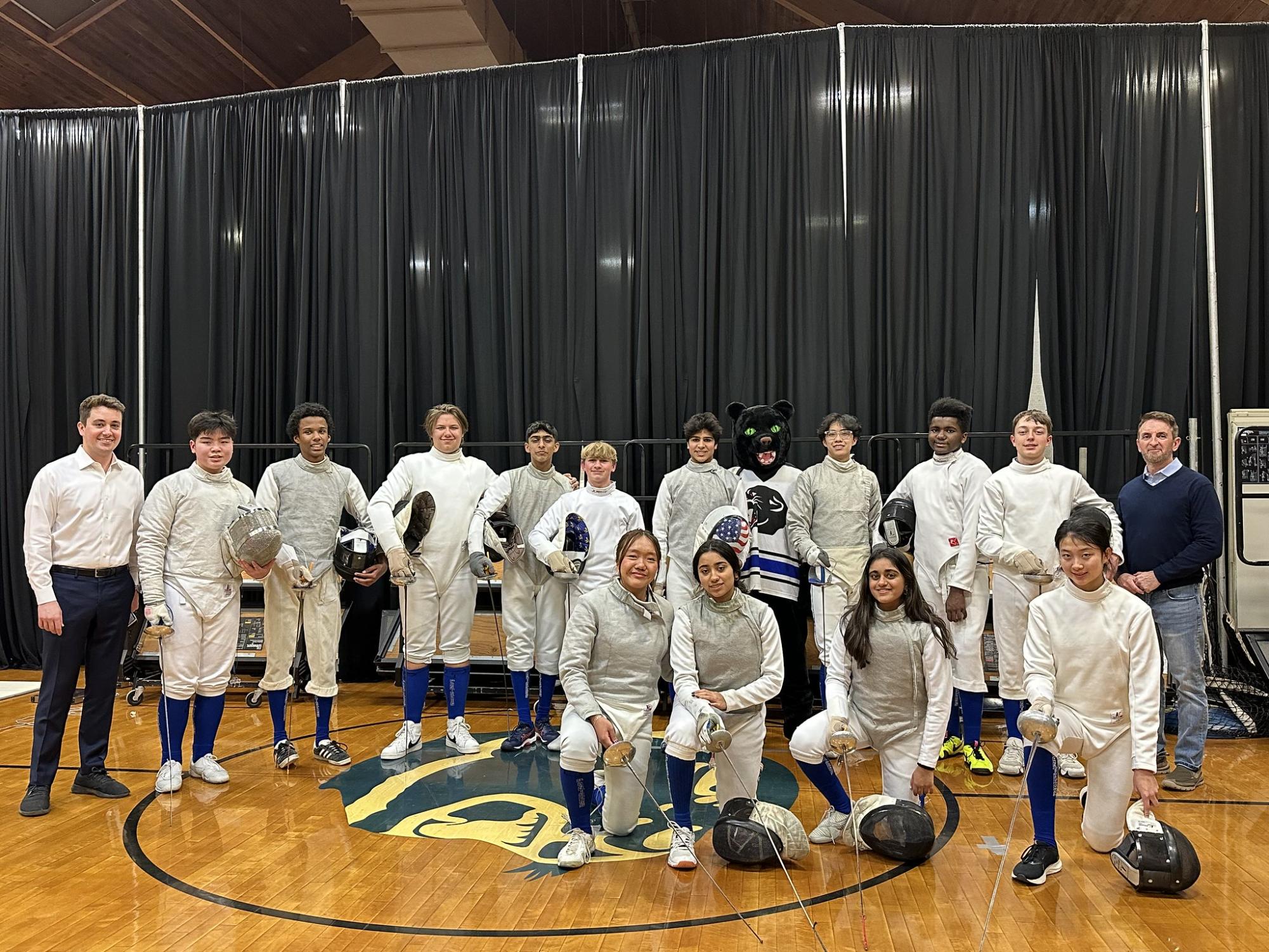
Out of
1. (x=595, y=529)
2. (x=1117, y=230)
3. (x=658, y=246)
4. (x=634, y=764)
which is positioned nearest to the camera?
(x=634, y=764)

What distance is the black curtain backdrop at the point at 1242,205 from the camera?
5.45 meters

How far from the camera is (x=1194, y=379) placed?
548 centimetres

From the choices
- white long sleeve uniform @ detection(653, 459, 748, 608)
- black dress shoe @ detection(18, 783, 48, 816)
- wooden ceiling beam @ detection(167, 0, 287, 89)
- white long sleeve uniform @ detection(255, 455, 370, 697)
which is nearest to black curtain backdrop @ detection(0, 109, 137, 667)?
wooden ceiling beam @ detection(167, 0, 287, 89)

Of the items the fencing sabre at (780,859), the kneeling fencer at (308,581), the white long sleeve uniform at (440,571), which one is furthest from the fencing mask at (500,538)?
the fencing sabre at (780,859)

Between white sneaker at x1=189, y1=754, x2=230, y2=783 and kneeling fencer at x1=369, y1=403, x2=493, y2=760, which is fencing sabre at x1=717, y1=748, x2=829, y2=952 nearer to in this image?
kneeling fencer at x1=369, y1=403, x2=493, y2=760

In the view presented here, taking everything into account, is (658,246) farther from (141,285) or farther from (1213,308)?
(141,285)

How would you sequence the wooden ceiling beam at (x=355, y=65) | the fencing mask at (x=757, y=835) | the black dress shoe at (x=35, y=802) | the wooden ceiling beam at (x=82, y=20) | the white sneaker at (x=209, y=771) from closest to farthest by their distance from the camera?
the fencing mask at (x=757, y=835)
the black dress shoe at (x=35, y=802)
the white sneaker at (x=209, y=771)
the wooden ceiling beam at (x=82, y=20)
the wooden ceiling beam at (x=355, y=65)

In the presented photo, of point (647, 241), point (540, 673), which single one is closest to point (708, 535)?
point (540, 673)

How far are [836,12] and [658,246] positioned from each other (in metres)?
2.31

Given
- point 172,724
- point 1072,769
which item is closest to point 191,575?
point 172,724

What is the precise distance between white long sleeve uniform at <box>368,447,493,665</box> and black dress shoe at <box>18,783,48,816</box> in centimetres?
142

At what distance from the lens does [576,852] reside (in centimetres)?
303

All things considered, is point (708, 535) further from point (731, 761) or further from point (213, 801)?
point (213, 801)

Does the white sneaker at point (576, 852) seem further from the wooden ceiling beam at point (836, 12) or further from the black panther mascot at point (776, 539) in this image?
the wooden ceiling beam at point (836, 12)
